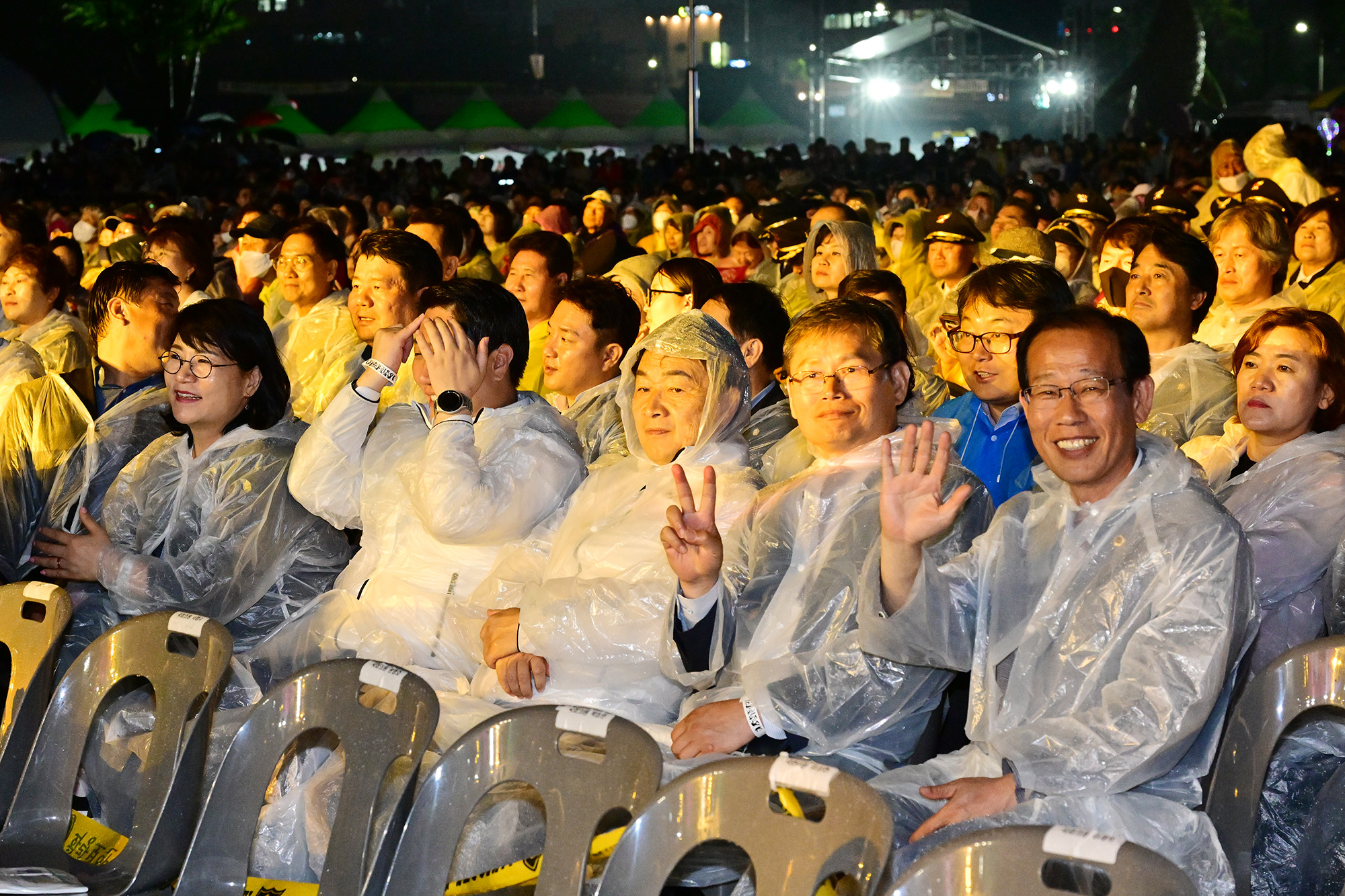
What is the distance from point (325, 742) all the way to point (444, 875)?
850mm

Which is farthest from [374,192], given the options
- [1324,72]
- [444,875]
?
[1324,72]

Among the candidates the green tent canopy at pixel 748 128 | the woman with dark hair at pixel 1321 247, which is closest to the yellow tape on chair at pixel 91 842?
the woman with dark hair at pixel 1321 247

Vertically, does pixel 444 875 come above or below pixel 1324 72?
below

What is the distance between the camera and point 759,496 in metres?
3.18

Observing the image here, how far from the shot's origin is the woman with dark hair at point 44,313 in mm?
5637

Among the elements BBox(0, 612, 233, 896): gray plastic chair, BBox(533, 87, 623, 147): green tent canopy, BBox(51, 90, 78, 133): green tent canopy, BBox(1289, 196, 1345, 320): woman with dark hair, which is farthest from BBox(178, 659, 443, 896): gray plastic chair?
BBox(51, 90, 78, 133): green tent canopy

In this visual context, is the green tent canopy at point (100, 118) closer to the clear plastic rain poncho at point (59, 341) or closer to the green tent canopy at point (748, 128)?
the green tent canopy at point (748, 128)

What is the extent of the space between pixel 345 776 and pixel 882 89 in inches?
1704

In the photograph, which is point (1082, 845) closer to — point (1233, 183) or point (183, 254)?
point (183, 254)

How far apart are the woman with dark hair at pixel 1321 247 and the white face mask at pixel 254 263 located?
17.6 feet

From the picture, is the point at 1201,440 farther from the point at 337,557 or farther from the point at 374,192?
the point at 374,192

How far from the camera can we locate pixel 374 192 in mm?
17469

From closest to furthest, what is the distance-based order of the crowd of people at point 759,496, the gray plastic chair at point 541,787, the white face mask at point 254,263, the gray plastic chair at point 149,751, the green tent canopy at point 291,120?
the gray plastic chair at point 541,787
the crowd of people at point 759,496
the gray plastic chair at point 149,751
the white face mask at point 254,263
the green tent canopy at point 291,120

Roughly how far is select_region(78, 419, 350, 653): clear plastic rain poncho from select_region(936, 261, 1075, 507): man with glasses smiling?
1850mm
